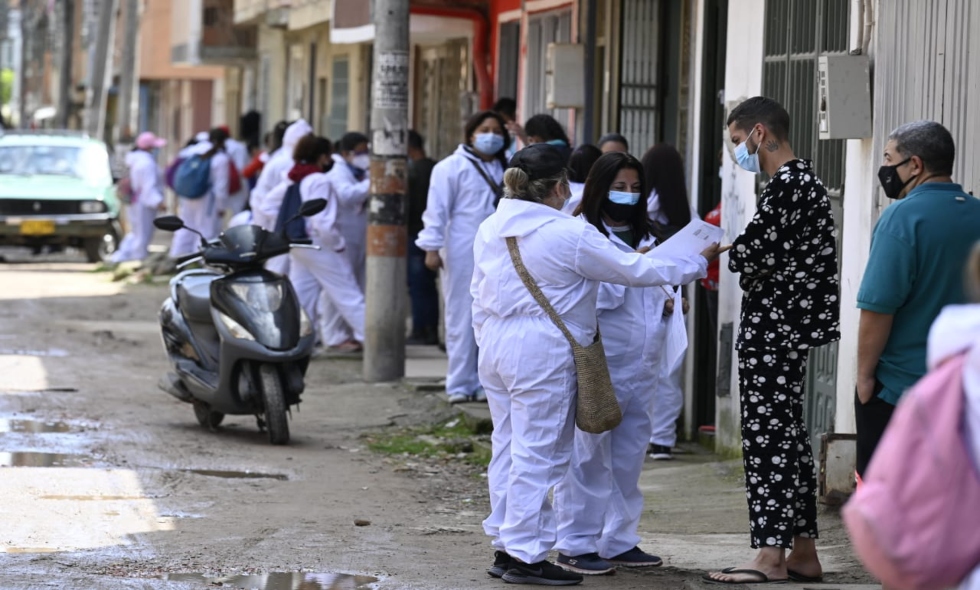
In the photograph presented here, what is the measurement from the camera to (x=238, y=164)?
2266 centimetres

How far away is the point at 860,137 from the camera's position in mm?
7258

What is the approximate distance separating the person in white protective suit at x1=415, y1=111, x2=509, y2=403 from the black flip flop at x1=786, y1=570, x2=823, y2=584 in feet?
15.7

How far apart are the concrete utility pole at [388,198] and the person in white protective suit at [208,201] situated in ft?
29.1

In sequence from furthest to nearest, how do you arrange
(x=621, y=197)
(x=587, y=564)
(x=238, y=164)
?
(x=238, y=164) → (x=621, y=197) → (x=587, y=564)

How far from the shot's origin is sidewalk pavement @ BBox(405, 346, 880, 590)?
21.4ft

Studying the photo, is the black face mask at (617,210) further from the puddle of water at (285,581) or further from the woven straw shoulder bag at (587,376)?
the puddle of water at (285,581)

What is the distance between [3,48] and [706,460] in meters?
119

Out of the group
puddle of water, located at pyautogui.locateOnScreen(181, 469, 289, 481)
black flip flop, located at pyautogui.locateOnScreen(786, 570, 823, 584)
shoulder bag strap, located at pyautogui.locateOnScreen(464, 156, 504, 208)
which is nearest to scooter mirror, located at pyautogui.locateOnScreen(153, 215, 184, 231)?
puddle of water, located at pyautogui.locateOnScreen(181, 469, 289, 481)

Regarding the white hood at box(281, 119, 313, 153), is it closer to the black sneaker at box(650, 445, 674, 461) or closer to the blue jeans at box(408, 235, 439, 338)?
the blue jeans at box(408, 235, 439, 338)

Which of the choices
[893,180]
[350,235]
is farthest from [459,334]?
[893,180]

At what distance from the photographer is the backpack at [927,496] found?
2.87 m

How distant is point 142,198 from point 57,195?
113cm

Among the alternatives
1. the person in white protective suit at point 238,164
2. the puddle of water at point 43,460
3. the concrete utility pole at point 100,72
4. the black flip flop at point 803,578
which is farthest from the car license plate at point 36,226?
the black flip flop at point 803,578

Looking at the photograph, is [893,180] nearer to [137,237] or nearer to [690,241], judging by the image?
[690,241]
